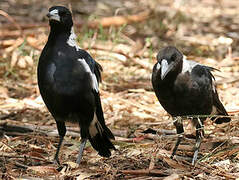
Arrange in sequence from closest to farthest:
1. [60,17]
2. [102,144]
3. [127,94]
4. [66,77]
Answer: [66,77]
[60,17]
[102,144]
[127,94]

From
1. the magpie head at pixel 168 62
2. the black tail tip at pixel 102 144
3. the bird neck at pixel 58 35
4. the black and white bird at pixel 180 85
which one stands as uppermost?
the bird neck at pixel 58 35

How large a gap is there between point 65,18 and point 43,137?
114 cm

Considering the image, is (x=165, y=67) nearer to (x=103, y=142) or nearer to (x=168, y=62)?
(x=168, y=62)

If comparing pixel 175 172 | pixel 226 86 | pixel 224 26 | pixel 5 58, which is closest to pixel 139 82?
pixel 226 86

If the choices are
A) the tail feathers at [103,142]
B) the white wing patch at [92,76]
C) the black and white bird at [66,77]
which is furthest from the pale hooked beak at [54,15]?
the tail feathers at [103,142]

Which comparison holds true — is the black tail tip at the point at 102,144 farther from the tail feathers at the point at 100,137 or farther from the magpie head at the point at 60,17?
the magpie head at the point at 60,17

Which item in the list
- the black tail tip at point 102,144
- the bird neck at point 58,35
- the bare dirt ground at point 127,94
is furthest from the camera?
the black tail tip at point 102,144

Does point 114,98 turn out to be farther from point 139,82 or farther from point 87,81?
point 87,81

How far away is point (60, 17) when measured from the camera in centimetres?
373

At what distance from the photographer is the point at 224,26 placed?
872 centimetres

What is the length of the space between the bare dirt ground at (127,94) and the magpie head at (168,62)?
0.39 meters

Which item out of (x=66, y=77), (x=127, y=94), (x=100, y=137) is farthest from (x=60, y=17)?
(x=127, y=94)

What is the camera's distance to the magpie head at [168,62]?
12.1ft

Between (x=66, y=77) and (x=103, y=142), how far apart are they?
2.17 feet
